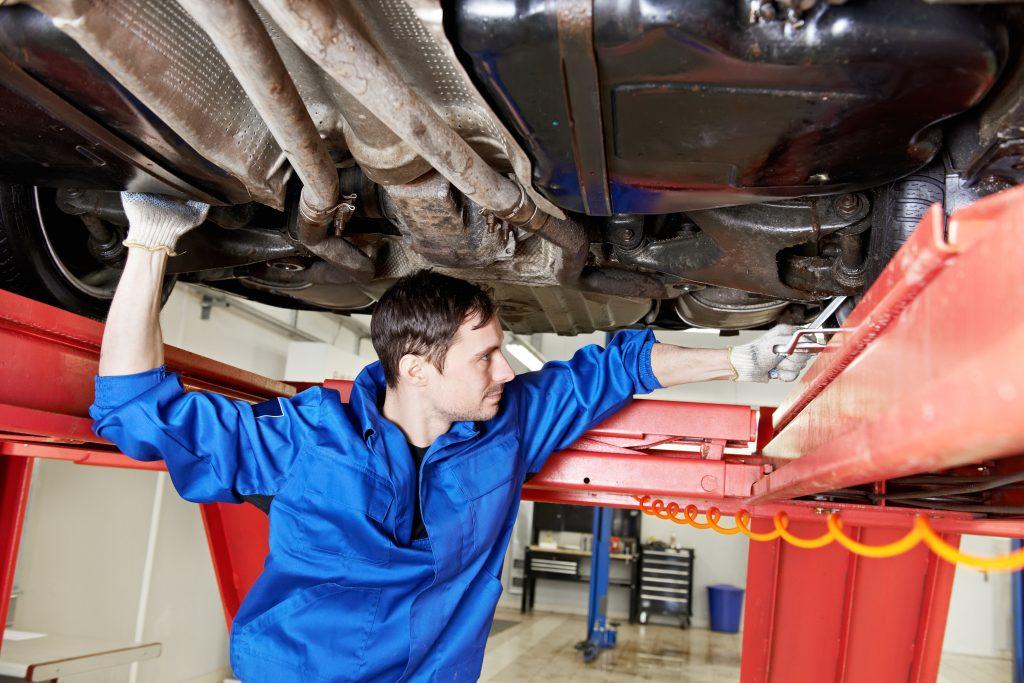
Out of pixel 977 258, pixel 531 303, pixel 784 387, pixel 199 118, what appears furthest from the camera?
pixel 784 387

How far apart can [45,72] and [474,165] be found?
654 millimetres

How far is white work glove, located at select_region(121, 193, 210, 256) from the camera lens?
155 cm

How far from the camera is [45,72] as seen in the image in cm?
112

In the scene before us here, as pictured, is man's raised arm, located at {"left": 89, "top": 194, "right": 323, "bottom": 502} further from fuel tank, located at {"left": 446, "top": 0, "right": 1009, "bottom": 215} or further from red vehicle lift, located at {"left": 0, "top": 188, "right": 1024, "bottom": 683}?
fuel tank, located at {"left": 446, "top": 0, "right": 1009, "bottom": 215}

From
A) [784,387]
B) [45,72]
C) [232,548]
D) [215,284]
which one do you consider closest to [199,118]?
[45,72]

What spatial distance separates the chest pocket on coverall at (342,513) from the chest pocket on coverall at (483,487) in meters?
0.18

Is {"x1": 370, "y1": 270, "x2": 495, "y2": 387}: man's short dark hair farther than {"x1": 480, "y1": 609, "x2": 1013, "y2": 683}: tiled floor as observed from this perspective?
No

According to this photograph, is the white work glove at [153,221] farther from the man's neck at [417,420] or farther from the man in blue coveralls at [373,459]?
the man's neck at [417,420]

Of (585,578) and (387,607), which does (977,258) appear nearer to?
(387,607)

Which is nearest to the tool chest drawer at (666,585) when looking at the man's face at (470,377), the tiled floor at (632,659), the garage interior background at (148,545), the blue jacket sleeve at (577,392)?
the tiled floor at (632,659)

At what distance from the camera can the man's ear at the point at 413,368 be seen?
1.83m

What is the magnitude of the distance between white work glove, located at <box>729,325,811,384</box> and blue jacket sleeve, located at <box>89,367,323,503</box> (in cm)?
97

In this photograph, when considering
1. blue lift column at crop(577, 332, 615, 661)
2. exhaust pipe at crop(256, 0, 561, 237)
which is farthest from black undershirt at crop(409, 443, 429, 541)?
blue lift column at crop(577, 332, 615, 661)

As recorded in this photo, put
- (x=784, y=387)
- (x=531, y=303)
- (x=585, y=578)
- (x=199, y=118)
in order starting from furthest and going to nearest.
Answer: (x=585, y=578), (x=784, y=387), (x=531, y=303), (x=199, y=118)
